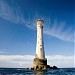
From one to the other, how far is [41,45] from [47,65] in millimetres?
6814

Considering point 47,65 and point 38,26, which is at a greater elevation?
point 38,26

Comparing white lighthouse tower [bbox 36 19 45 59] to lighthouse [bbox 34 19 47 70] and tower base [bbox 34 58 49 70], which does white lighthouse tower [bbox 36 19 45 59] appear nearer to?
lighthouse [bbox 34 19 47 70]

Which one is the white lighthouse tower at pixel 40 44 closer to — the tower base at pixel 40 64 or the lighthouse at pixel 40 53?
the lighthouse at pixel 40 53

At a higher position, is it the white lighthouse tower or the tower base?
the white lighthouse tower

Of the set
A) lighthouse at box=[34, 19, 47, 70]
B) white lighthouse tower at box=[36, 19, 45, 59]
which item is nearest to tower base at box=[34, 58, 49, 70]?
lighthouse at box=[34, 19, 47, 70]

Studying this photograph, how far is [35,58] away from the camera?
63781mm

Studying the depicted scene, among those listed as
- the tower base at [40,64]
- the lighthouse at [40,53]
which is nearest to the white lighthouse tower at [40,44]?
the lighthouse at [40,53]

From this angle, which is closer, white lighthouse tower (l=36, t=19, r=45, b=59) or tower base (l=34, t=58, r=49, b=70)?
tower base (l=34, t=58, r=49, b=70)

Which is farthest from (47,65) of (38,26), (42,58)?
(38,26)

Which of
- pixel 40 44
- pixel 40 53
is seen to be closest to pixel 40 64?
pixel 40 53

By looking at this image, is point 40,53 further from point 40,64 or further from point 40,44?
point 40,64

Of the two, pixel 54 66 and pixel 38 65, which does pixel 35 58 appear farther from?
pixel 54 66

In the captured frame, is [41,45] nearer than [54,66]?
Yes

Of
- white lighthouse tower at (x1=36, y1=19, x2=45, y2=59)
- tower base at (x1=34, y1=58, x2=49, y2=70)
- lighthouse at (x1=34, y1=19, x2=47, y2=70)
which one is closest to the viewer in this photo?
tower base at (x1=34, y1=58, x2=49, y2=70)
